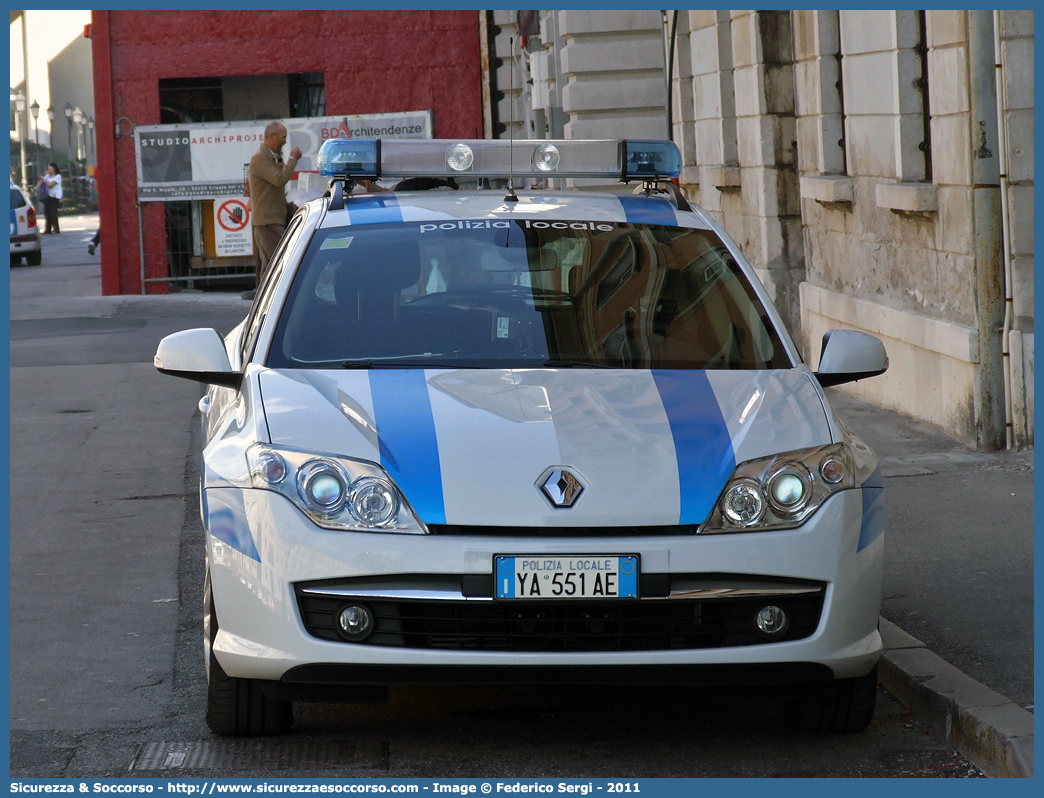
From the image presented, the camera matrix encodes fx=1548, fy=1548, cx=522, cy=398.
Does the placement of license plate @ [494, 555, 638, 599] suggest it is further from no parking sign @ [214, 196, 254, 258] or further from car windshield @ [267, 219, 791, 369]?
no parking sign @ [214, 196, 254, 258]

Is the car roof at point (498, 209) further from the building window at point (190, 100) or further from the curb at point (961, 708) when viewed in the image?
the building window at point (190, 100)

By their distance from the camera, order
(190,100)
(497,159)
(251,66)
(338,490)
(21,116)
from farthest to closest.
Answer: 1. (21,116)
2. (190,100)
3. (251,66)
4. (497,159)
5. (338,490)

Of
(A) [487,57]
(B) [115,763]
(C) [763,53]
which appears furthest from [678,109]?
(B) [115,763]

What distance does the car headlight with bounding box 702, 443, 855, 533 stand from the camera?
4.24m

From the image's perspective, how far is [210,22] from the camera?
23.5m

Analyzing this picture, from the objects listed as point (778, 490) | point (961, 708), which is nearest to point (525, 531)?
point (778, 490)

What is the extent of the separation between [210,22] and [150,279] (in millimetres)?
4048

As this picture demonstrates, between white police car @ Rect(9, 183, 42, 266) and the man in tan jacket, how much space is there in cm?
1507

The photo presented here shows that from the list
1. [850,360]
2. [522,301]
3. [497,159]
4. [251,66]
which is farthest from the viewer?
[251,66]

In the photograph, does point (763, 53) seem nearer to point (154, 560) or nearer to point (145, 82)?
point (154, 560)

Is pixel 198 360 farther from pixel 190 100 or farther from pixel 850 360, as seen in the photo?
pixel 190 100

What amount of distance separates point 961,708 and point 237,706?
85.7 inches

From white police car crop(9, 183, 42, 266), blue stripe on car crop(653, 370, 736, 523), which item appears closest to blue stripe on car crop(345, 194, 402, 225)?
blue stripe on car crop(653, 370, 736, 523)

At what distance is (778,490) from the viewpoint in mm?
4309
